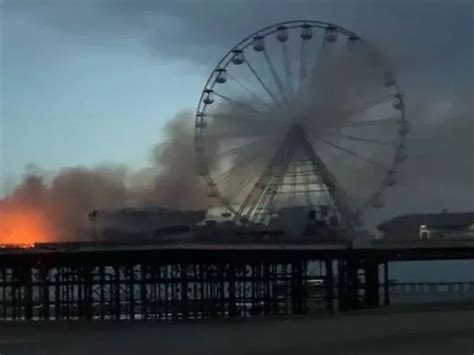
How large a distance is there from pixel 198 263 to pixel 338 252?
846 centimetres

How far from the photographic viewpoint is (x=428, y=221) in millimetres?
80125

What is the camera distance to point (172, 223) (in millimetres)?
70125

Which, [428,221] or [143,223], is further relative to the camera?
[428,221]

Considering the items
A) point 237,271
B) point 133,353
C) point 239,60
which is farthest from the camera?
point 237,271

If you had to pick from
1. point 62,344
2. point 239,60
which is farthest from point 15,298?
point 62,344

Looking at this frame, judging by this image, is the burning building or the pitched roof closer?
the burning building

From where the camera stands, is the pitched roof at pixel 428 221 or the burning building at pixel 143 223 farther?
the pitched roof at pixel 428 221

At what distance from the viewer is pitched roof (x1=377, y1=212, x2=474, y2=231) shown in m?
77.7

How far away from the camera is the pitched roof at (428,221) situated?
3059 inches

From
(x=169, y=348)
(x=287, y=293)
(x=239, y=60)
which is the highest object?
Answer: (x=239, y=60)

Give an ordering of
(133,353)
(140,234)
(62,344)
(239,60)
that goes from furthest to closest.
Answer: (140,234)
(239,60)
(62,344)
(133,353)

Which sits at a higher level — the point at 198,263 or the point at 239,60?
the point at 239,60

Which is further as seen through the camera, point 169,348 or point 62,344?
point 62,344

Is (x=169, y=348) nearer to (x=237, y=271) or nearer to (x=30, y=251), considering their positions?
(x=30, y=251)
